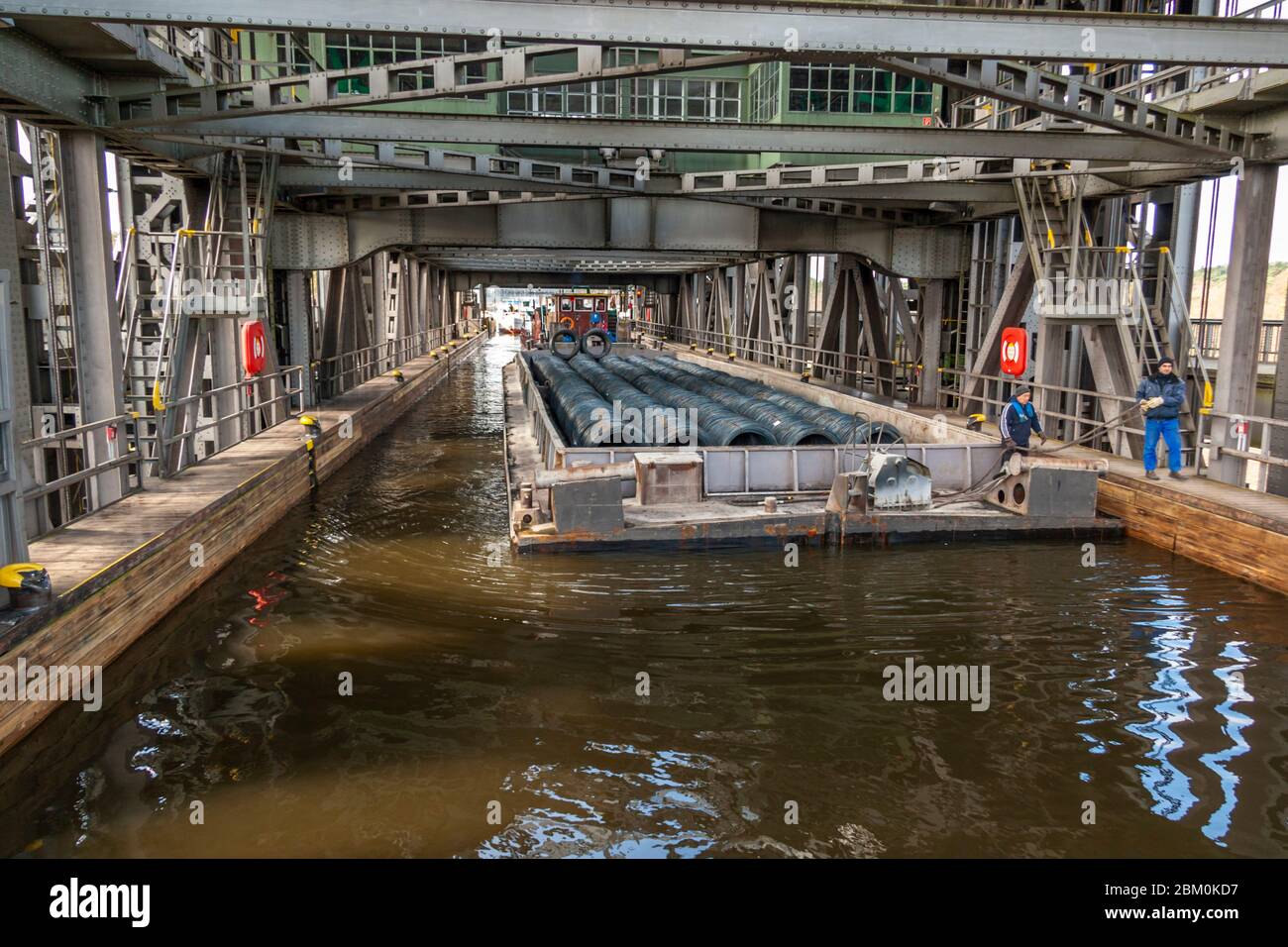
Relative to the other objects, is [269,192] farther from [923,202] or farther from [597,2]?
[923,202]

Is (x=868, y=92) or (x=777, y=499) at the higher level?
(x=868, y=92)

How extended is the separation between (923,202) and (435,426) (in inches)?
527

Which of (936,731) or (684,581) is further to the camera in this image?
(684,581)

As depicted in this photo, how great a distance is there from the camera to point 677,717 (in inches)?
297

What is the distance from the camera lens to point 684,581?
11.0 meters

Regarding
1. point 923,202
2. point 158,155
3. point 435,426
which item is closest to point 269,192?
point 158,155

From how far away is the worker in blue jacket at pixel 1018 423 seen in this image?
1373cm

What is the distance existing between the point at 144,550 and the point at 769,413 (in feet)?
32.9

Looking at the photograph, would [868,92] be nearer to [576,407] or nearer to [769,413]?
[769,413]

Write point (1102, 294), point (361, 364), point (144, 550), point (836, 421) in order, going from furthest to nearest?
point (361, 364)
point (836, 421)
point (1102, 294)
point (144, 550)

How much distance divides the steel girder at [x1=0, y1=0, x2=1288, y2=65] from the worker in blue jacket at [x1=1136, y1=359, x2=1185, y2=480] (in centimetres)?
425

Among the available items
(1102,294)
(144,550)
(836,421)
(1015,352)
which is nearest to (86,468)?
(144,550)

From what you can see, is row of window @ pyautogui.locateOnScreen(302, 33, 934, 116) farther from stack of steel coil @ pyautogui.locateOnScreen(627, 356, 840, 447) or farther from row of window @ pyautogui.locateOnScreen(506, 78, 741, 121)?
stack of steel coil @ pyautogui.locateOnScreen(627, 356, 840, 447)
